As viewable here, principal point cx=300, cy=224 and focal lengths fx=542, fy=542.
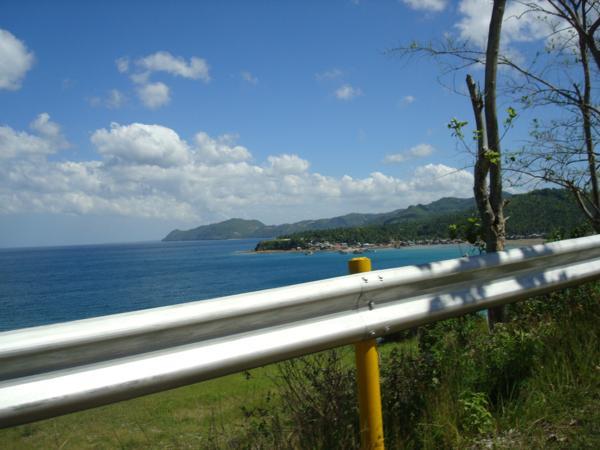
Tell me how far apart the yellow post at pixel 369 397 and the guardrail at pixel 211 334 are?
0.30 ft

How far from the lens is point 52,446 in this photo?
7.70ft

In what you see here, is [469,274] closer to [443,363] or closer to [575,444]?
[443,363]

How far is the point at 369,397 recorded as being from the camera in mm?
2588

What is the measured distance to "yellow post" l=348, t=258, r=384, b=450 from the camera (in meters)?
2.57

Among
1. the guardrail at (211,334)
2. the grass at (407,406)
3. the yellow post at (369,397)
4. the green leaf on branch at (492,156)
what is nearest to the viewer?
the guardrail at (211,334)

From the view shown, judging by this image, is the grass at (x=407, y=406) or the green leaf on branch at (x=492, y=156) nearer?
the grass at (x=407, y=406)

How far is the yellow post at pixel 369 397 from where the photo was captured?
257 cm

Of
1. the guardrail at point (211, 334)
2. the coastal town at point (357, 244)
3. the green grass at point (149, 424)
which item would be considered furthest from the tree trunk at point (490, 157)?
the green grass at point (149, 424)

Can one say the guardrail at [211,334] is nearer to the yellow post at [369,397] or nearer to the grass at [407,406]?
the yellow post at [369,397]

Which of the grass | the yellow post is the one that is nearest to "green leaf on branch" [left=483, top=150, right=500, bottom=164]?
the grass

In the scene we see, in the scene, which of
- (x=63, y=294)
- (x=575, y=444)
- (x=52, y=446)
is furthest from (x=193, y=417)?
(x=63, y=294)

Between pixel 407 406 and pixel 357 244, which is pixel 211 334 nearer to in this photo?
pixel 407 406

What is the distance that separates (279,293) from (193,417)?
1611 millimetres

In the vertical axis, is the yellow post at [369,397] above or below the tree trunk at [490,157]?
below
